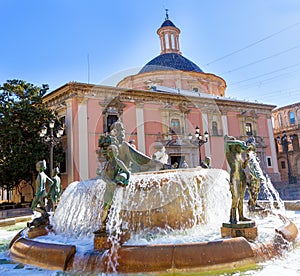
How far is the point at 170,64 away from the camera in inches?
1009

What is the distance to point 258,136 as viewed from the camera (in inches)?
971

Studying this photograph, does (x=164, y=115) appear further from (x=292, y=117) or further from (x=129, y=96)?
(x=292, y=117)

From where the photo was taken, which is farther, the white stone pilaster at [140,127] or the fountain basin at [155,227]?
the white stone pilaster at [140,127]

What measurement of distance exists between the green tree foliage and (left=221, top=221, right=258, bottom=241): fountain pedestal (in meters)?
13.9

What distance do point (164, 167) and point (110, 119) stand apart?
13169mm

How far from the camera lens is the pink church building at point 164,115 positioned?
17.7 m

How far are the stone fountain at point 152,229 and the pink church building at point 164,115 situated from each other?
872 cm

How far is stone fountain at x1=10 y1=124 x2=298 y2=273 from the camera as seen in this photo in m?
3.26

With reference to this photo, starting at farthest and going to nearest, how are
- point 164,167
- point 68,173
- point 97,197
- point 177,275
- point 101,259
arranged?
1. point 68,173
2. point 164,167
3. point 97,197
4. point 101,259
5. point 177,275

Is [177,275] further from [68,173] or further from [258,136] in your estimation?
[258,136]

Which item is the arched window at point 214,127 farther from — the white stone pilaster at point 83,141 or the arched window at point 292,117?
the arched window at point 292,117

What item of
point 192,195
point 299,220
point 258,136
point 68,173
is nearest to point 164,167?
point 192,195

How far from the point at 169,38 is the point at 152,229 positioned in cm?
2731

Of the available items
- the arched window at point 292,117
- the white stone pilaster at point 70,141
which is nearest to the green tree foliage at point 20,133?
the white stone pilaster at point 70,141
